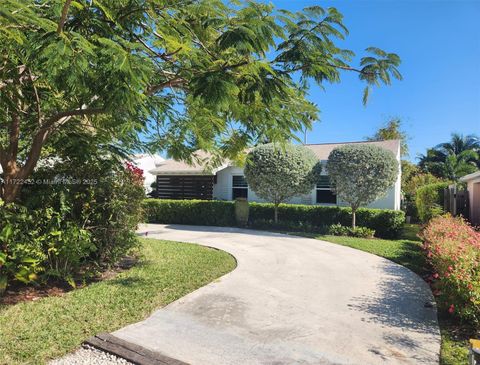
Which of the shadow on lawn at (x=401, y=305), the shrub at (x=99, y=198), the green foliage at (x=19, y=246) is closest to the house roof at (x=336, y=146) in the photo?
the shadow on lawn at (x=401, y=305)

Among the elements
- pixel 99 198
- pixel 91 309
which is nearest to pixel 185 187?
pixel 99 198

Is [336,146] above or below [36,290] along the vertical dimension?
above

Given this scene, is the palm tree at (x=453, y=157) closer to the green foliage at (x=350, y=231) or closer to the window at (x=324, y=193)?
the window at (x=324, y=193)

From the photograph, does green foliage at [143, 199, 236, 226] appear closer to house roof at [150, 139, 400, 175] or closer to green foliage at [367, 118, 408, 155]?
house roof at [150, 139, 400, 175]

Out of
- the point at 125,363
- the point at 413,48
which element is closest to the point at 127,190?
the point at 125,363

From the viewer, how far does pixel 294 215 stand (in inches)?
663

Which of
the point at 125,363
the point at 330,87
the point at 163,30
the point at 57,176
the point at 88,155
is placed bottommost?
the point at 125,363

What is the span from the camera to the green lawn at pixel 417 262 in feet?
13.6

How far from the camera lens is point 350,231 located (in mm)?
14711

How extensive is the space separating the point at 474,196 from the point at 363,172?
22.5 ft

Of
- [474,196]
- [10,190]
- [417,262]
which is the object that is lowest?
[417,262]

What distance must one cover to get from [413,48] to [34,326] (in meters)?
11.7

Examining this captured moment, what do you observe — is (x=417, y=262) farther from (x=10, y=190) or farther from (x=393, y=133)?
(x=393, y=133)

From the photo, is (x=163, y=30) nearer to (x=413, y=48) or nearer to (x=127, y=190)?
(x=127, y=190)
